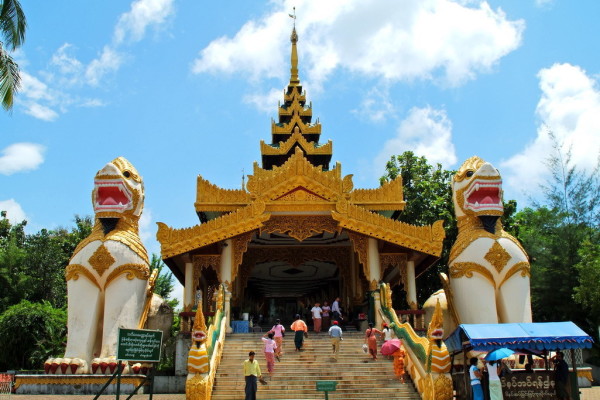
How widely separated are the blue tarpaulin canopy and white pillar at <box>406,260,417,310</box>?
21.8 feet

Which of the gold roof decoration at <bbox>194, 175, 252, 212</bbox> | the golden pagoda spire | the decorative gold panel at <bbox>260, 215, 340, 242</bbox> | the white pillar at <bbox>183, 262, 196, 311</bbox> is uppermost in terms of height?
the golden pagoda spire

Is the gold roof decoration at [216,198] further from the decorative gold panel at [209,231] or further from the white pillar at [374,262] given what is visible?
the white pillar at [374,262]

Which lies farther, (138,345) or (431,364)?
(431,364)

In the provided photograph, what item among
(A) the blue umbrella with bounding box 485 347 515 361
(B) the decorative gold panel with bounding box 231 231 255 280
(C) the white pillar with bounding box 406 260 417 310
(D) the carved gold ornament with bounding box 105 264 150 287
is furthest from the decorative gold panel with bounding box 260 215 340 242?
(A) the blue umbrella with bounding box 485 347 515 361

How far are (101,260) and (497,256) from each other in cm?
978

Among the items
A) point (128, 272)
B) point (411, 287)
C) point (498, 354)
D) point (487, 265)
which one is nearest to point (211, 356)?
point (128, 272)

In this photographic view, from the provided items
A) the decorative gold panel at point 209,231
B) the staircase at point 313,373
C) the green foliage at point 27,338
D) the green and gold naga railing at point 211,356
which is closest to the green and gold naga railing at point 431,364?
the staircase at point 313,373

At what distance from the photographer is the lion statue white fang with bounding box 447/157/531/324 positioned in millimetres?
15133

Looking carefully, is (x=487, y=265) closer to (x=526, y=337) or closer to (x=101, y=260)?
(x=526, y=337)

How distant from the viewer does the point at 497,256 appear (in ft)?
50.5

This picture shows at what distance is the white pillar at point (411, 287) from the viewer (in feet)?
56.5

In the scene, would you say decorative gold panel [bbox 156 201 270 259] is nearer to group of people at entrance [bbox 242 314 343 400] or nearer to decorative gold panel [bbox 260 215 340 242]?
decorative gold panel [bbox 260 215 340 242]

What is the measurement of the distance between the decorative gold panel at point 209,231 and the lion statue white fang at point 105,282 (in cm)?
70

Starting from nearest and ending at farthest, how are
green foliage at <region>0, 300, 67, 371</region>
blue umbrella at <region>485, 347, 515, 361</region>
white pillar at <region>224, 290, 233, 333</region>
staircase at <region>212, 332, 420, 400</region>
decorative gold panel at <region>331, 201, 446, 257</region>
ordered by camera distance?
blue umbrella at <region>485, 347, 515, 361</region> < staircase at <region>212, 332, 420, 400</region> < white pillar at <region>224, 290, 233, 333</region> < decorative gold panel at <region>331, 201, 446, 257</region> < green foliage at <region>0, 300, 67, 371</region>
